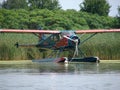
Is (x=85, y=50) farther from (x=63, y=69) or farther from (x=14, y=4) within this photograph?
(x=14, y=4)

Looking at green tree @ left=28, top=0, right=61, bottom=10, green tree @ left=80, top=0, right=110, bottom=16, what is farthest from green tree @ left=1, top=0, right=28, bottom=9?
green tree @ left=80, top=0, right=110, bottom=16

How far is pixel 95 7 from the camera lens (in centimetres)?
6669

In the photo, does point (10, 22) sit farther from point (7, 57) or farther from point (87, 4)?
point (7, 57)

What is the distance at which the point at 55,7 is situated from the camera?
2837 inches

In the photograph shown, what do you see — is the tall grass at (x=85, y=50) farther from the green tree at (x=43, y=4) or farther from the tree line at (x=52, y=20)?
the green tree at (x=43, y=4)

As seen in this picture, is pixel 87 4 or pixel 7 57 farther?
pixel 87 4

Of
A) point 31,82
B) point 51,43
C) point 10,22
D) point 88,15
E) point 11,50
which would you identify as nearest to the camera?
point 31,82

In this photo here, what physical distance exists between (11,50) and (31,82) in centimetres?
1550

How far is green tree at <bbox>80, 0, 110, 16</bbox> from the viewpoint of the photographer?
66.4 m

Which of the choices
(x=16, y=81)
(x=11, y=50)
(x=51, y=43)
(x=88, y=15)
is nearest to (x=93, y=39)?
(x=51, y=43)

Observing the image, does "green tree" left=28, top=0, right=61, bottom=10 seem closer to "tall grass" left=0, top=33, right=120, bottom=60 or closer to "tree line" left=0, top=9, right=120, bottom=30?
"tree line" left=0, top=9, right=120, bottom=30

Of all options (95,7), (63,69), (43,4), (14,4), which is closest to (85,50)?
(63,69)

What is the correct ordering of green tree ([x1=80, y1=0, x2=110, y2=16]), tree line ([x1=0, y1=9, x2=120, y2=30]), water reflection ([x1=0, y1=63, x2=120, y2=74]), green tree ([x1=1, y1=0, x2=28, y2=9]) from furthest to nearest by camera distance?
1. green tree ([x1=1, y1=0, x2=28, y2=9])
2. green tree ([x1=80, y1=0, x2=110, y2=16])
3. tree line ([x1=0, y1=9, x2=120, y2=30])
4. water reflection ([x1=0, y1=63, x2=120, y2=74])

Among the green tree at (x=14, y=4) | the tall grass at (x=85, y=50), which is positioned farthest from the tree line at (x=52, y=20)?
the green tree at (x=14, y=4)
